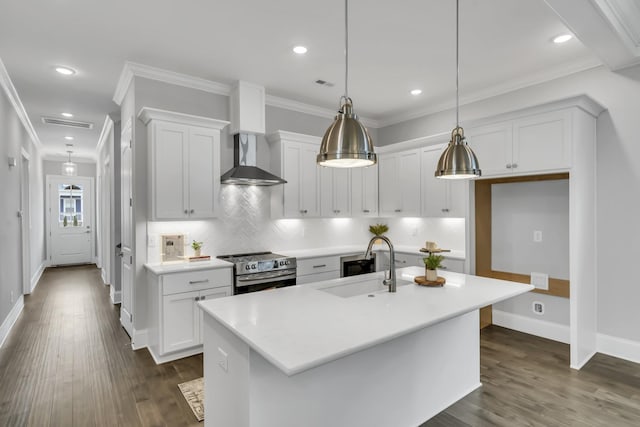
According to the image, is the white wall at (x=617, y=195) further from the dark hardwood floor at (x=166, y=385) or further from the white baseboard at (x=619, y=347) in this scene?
the dark hardwood floor at (x=166, y=385)

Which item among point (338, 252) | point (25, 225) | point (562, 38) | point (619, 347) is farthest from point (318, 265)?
point (25, 225)

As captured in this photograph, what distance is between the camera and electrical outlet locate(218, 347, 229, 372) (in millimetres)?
1831

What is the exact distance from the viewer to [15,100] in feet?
14.8

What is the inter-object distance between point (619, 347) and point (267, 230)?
403cm

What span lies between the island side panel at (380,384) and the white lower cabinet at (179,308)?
2.00 m

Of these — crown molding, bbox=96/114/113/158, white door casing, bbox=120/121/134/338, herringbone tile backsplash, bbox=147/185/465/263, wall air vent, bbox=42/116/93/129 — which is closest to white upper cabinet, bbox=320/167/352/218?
herringbone tile backsplash, bbox=147/185/465/263

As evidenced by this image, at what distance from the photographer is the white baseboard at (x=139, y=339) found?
12.2 feet

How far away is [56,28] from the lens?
2865 mm

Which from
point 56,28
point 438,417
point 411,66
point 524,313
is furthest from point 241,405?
point 524,313

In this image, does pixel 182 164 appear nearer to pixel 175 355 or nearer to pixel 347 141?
pixel 175 355

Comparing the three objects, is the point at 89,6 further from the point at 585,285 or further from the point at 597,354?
the point at 597,354

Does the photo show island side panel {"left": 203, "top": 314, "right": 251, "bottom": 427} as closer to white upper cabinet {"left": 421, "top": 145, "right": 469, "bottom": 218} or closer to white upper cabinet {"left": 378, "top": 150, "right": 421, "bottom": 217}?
white upper cabinet {"left": 421, "top": 145, "right": 469, "bottom": 218}

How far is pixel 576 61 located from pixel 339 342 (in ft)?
12.8

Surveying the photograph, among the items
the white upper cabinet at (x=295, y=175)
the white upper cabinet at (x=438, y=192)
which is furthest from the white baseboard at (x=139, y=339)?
the white upper cabinet at (x=438, y=192)
